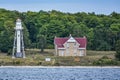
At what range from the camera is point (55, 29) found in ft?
543

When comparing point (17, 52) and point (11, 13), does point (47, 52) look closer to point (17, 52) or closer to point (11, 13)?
point (17, 52)

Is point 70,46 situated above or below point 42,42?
below

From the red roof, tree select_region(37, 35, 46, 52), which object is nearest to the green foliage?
the red roof

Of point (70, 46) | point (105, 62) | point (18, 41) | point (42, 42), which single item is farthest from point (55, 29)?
point (105, 62)

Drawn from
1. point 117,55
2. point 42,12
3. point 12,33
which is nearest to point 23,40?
point 12,33

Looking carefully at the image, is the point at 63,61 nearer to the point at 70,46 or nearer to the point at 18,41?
the point at 70,46

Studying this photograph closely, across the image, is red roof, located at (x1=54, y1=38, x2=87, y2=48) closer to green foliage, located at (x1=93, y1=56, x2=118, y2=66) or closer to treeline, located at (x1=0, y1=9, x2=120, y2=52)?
treeline, located at (x1=0, y1=9, x2=120, y2=52)

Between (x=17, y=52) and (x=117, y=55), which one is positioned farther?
(x=17, y=52)

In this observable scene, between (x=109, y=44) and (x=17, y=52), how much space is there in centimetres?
2016

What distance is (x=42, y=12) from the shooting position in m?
194

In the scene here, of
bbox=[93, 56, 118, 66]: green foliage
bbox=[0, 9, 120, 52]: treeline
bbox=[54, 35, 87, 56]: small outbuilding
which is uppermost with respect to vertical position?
bbox=[0, 9, 120, 52]: treeline

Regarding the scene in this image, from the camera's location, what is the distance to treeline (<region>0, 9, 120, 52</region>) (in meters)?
154

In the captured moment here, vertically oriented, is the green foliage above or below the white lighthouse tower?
below

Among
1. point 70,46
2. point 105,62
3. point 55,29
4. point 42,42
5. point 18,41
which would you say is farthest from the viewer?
point 55,29
